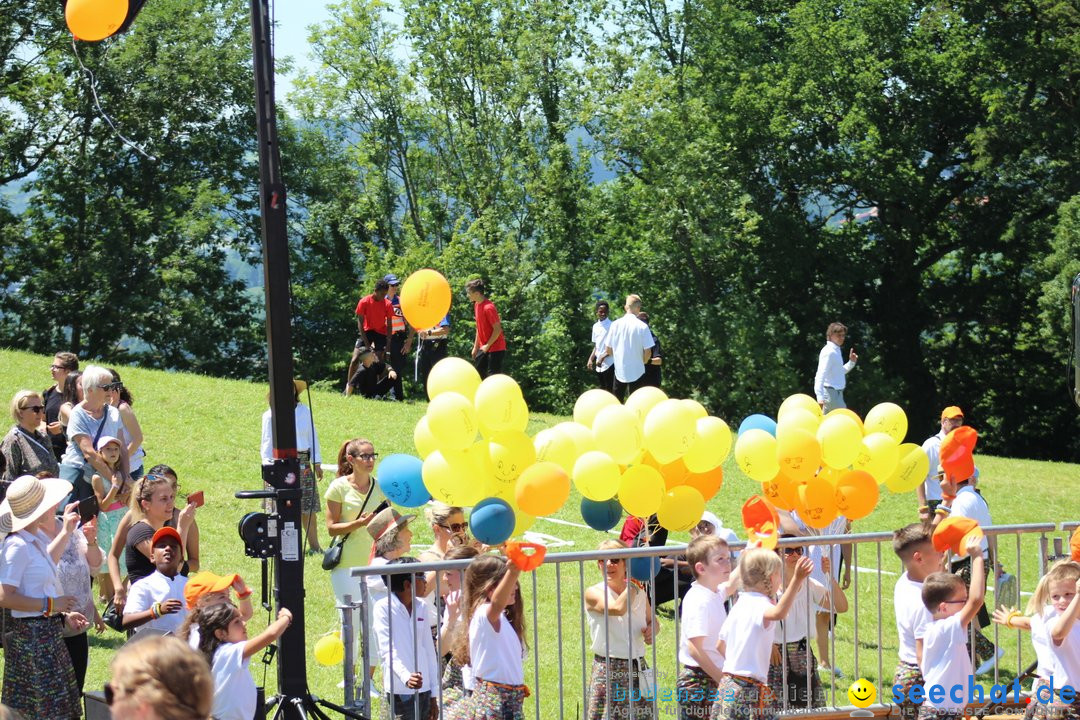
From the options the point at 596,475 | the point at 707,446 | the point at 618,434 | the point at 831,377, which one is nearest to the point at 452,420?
the point at 596,475

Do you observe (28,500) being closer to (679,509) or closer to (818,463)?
(679,509)

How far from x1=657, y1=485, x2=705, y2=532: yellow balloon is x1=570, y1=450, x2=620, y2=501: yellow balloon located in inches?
19.8

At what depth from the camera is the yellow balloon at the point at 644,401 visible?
755 centimetres

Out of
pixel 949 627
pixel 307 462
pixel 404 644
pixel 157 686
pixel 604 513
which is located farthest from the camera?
pixel 307 462

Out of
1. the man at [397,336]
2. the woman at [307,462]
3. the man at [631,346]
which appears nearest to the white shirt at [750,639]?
the woman at [307,462]

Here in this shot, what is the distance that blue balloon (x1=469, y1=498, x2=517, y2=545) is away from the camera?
6.81 meters

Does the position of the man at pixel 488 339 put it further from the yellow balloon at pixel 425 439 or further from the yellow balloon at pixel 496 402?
the yellow balloon at pixel 496 402

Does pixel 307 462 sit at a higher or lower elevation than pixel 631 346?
lower

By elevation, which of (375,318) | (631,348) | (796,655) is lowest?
(796,655)

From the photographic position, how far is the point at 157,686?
3244mm

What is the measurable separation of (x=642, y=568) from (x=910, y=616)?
4.74 ft

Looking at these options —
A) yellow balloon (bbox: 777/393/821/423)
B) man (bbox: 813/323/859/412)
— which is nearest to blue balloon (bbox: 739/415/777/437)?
yellow balloon (bbox: 777/393/821/423)

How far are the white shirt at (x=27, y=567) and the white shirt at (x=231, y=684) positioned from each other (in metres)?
1.49

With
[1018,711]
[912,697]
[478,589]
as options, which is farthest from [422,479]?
[1018,711]
